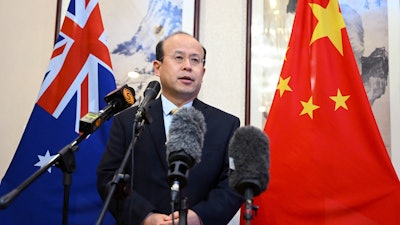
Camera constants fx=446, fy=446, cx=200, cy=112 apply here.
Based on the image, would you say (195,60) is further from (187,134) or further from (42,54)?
(42,54)

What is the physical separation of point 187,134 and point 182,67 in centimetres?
80

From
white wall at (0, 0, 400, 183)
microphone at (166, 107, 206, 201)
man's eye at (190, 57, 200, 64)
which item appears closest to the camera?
microphone at (166, 107, 206, 201)

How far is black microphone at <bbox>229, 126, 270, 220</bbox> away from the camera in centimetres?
122

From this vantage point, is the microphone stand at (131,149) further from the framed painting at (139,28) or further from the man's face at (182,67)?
the framed painting at (139,28)

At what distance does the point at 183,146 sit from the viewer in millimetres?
1314

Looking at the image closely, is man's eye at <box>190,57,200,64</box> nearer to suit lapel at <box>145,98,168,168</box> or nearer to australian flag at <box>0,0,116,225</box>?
suit lapel at <box>145,98,168,168</box>

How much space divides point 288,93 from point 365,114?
16.1 inches

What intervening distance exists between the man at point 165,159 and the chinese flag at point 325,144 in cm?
38

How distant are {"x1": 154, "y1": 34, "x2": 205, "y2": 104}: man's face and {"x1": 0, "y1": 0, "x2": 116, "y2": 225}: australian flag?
53 centimetres

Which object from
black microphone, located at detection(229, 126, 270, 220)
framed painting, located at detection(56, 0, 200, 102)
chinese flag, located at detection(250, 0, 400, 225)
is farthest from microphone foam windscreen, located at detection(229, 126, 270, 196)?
framed painting, located at detection(56, 0, 200, 102)

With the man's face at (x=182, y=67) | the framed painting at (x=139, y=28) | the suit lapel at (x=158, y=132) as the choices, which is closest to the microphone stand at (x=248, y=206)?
the suit lapel at (x=158, y=132)

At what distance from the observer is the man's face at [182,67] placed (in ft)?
6.95

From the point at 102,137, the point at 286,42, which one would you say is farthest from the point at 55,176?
the point at 286,42

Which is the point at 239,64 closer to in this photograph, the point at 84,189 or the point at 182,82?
the point at 182,82
